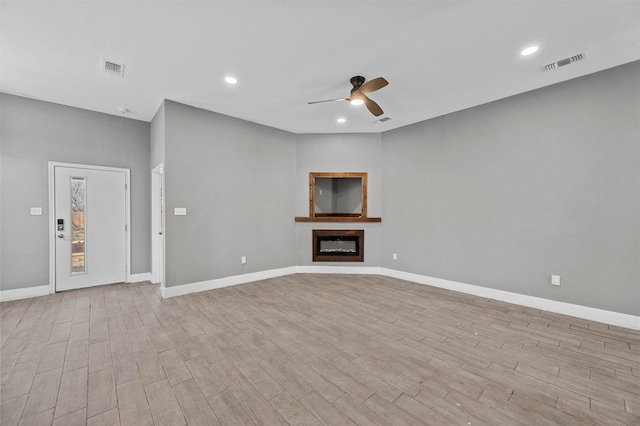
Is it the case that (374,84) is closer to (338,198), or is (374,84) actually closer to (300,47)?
(300,47)

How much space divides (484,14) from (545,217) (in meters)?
2.72

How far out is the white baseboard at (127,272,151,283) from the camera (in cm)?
472

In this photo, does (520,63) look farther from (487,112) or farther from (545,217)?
(545,217)

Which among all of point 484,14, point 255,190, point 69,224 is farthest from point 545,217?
point 69,224

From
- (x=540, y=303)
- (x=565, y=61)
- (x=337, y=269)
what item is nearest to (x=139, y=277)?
(x=337, y=269)

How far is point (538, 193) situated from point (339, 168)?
3313 mm

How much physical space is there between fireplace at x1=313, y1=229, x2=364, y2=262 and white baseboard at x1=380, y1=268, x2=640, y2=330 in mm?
1167

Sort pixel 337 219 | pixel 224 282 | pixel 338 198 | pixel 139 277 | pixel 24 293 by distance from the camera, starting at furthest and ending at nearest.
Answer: pixel 338 198 < pixel 337 219 < pixel 139 277 < pixel 224 282 < pixel 24 293

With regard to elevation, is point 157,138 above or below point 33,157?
above

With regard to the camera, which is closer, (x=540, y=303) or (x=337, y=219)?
(x=540, y=303)

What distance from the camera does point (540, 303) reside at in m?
3.51

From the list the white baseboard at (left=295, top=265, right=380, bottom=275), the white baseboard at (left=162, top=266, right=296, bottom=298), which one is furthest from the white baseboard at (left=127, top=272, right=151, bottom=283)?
the white baseboard at (left=295, top=265, right=380, bottom=275)

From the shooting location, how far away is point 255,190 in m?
4.97

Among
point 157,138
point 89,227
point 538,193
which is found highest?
point 157,138
